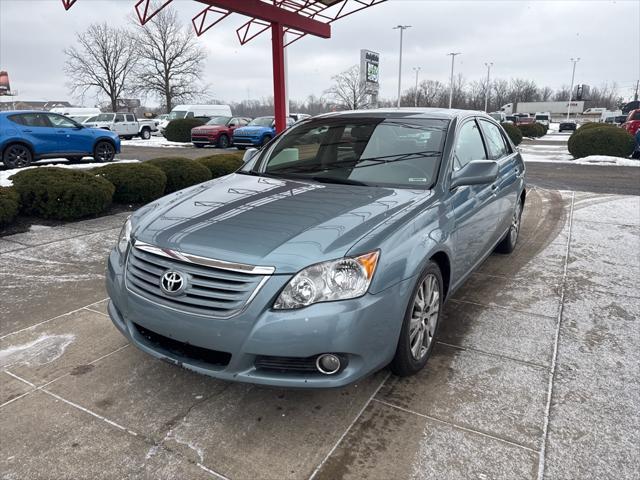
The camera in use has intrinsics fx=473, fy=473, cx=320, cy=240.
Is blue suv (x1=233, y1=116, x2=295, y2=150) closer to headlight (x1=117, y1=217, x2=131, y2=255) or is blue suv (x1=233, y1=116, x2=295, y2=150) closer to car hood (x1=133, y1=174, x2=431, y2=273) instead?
car hood (x1=133, y1=174, x2=431, y2=273)

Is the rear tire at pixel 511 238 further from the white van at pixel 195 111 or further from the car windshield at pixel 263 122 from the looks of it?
the white van at pixel 195 111

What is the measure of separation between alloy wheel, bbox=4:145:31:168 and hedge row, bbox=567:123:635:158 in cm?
1771

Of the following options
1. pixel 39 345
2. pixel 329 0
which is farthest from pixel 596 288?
pixel 329 0

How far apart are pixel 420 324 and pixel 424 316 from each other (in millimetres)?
60

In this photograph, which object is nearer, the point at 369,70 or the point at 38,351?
the point at 38,351

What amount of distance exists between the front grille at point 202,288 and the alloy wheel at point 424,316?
3.22ft

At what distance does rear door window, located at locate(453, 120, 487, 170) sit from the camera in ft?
11.6

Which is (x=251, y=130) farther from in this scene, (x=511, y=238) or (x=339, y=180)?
(x=339, y=180)

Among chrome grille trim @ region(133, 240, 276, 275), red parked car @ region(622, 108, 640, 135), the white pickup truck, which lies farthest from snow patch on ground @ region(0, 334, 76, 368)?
the white pickup truck

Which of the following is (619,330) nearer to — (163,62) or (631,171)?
(631,171)

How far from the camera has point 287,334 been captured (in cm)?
218

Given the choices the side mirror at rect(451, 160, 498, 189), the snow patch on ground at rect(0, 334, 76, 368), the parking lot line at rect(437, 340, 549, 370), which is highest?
the side mirror at rect(451, 160, 498, 189)

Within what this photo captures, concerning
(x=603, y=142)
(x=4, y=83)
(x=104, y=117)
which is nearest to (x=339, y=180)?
(x=603, y=142)

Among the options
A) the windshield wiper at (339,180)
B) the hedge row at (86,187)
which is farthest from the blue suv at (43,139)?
the windshield wiper at (339,180)
